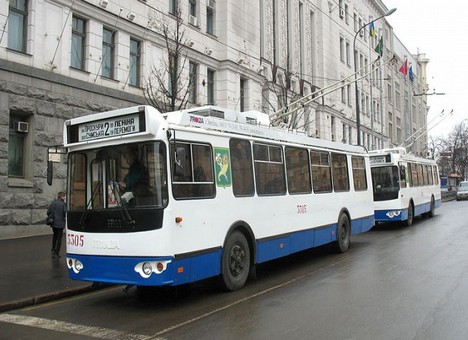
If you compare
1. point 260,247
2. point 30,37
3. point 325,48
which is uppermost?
point 325,48

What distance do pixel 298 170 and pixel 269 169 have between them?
1.33m

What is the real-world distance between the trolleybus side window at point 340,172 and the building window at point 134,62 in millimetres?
10627

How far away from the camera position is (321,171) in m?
11.6

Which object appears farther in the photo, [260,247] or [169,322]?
[260,247]

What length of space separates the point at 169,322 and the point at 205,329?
0.67m

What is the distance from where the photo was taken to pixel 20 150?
50.5 ft

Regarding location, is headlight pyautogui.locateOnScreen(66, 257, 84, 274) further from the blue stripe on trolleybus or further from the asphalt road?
the asphalt road

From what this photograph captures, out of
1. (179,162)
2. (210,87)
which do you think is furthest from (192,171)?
(210,87)

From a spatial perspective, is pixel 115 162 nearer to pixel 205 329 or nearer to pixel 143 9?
pixel 205 329

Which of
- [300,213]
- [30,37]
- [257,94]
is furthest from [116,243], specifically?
[257,94]

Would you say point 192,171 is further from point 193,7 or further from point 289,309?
point 193,7

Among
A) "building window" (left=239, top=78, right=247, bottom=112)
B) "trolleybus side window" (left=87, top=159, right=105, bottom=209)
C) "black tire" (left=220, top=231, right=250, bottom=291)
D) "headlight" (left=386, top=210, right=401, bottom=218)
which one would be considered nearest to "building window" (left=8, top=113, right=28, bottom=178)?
"trolleybus side window" (left=87, top=159, right=105, bottom=209)

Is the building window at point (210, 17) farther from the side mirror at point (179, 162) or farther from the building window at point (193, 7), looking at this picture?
the side mirror at point (179, 162)

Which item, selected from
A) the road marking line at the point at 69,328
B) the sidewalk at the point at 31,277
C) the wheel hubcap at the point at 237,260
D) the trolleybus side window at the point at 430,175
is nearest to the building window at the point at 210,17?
the trolleybus side window at the point at 430,175
